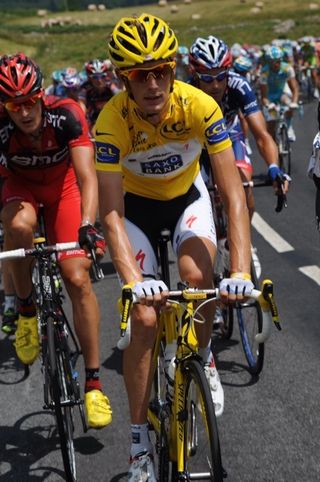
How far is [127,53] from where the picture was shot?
427cm

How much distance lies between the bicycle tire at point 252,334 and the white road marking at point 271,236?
9.40 ft

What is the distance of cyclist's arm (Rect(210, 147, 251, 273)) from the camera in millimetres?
4133

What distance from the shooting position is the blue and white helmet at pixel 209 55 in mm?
6656

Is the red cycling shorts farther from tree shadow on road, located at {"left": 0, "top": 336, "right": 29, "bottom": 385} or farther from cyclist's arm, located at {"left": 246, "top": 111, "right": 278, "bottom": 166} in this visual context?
cyclist's arm, located at {"left": 246, "top": 111, "right": 278, "bottom": 166}

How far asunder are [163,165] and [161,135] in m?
0.22

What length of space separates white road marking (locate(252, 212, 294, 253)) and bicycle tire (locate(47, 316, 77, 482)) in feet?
16.4

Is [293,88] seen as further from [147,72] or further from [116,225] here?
[116,225]

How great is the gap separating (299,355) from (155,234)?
208 centimetres

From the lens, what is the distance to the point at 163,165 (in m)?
4.84

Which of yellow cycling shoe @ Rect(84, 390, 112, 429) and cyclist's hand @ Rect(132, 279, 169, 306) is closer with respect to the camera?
cyclist's hand @ Rect(132, 279, 169, 306)

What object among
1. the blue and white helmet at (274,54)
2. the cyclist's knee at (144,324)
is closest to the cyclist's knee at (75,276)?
the cyclist's knee at (144,324)

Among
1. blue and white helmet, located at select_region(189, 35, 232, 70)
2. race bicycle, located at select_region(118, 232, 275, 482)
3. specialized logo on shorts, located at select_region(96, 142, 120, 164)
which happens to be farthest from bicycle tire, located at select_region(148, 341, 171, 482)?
blue and white helmet, located at select_region(189, 35, 232, 70)

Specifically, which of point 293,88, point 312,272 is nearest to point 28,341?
point 312,272

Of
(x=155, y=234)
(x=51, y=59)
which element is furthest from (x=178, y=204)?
(x=51, y=59)
